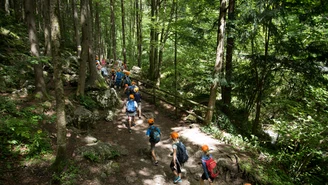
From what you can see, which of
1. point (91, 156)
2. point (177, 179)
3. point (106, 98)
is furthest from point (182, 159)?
point (106, 98)

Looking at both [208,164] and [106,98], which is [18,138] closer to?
[106,98]

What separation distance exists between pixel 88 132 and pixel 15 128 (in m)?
3.35

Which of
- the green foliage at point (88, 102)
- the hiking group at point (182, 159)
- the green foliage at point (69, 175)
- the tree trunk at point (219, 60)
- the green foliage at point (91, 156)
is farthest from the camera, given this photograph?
the green foliage at point (88, 102)

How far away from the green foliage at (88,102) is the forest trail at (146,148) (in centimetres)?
115

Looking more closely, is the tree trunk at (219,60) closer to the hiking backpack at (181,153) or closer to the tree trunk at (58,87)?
the hiking backpack at (181,153)

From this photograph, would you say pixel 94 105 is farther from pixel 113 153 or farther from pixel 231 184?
pixel 231 184

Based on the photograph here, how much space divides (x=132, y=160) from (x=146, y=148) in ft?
2.96

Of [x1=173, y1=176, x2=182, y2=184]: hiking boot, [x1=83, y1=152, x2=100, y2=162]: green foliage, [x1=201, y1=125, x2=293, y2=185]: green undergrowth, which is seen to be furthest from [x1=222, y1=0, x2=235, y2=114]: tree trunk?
[x1=83, y1=152, x2=100, y2=162]: green foliage

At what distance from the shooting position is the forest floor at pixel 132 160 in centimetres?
546

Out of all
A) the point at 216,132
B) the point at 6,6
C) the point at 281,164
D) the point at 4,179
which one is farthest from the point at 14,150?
the point at 6,6

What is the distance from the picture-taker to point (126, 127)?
10500 mm

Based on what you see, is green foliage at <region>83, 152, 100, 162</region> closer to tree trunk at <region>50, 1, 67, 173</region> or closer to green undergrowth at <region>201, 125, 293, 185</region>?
tree trunk at <region>50, 1, 67, 173</region>

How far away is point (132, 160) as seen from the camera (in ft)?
25.4

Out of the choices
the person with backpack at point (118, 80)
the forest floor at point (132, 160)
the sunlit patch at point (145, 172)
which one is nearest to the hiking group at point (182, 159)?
the forest floor at point (132, 160)
